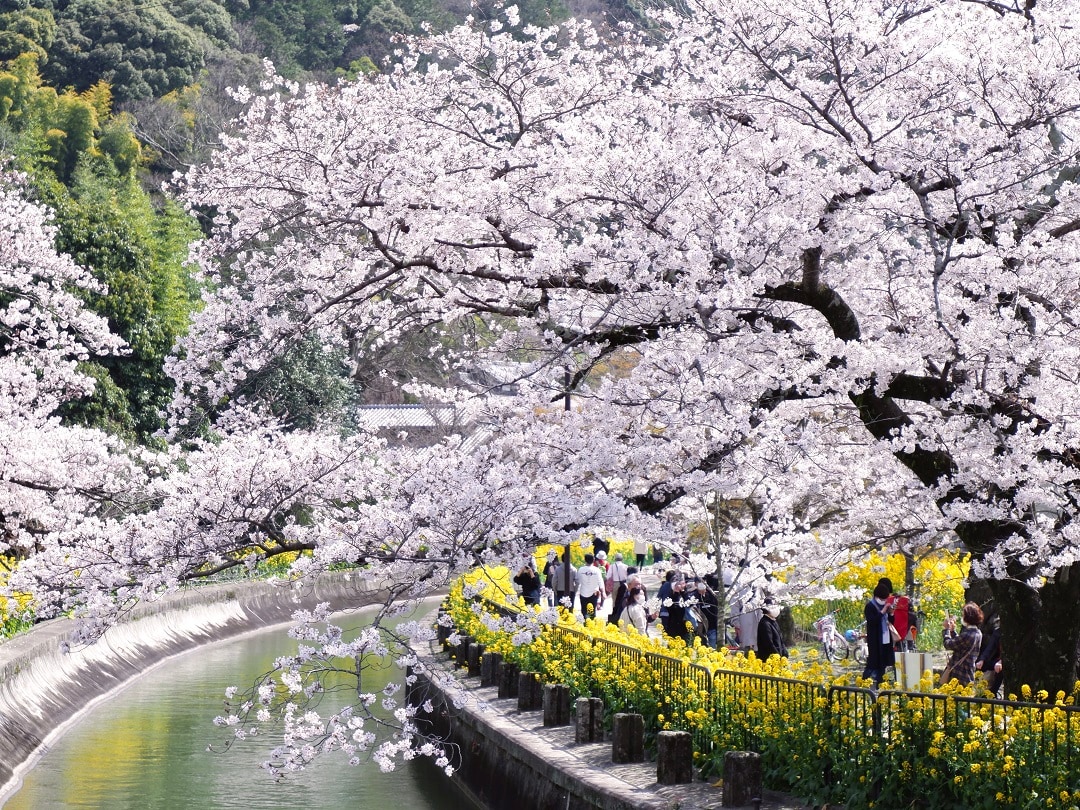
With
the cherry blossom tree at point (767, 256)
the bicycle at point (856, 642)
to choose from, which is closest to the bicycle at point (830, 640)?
the bicycle at point (856, 642)

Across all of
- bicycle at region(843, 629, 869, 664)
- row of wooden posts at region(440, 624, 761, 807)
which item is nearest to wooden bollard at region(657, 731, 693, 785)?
row of wooden posts at region(440, 624, 761, 807)

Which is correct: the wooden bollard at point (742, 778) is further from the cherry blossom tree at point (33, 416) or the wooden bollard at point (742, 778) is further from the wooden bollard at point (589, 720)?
the cherry blossom tree at point (33, 416)

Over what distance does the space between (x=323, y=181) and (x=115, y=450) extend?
15.0 meters

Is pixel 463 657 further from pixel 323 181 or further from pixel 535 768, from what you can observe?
pixel 323 181

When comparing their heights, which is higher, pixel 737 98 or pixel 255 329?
pixel 737 98

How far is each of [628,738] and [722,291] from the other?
4028 mm

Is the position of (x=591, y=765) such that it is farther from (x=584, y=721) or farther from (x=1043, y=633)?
(x=1043, y=633)

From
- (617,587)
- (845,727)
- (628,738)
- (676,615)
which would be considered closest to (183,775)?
(676,615)

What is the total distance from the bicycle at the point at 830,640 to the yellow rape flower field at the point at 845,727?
513 cm

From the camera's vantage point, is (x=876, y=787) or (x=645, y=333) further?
(x=645, y=333)

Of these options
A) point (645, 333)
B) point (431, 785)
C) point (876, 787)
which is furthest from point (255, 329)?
point (431, 785)

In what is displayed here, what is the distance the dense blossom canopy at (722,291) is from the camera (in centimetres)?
763

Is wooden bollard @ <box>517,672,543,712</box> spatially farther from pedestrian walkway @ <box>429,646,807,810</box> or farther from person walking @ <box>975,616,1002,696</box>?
person walking @ <box>975,616,1002,696</box>

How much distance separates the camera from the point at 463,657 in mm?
17047
